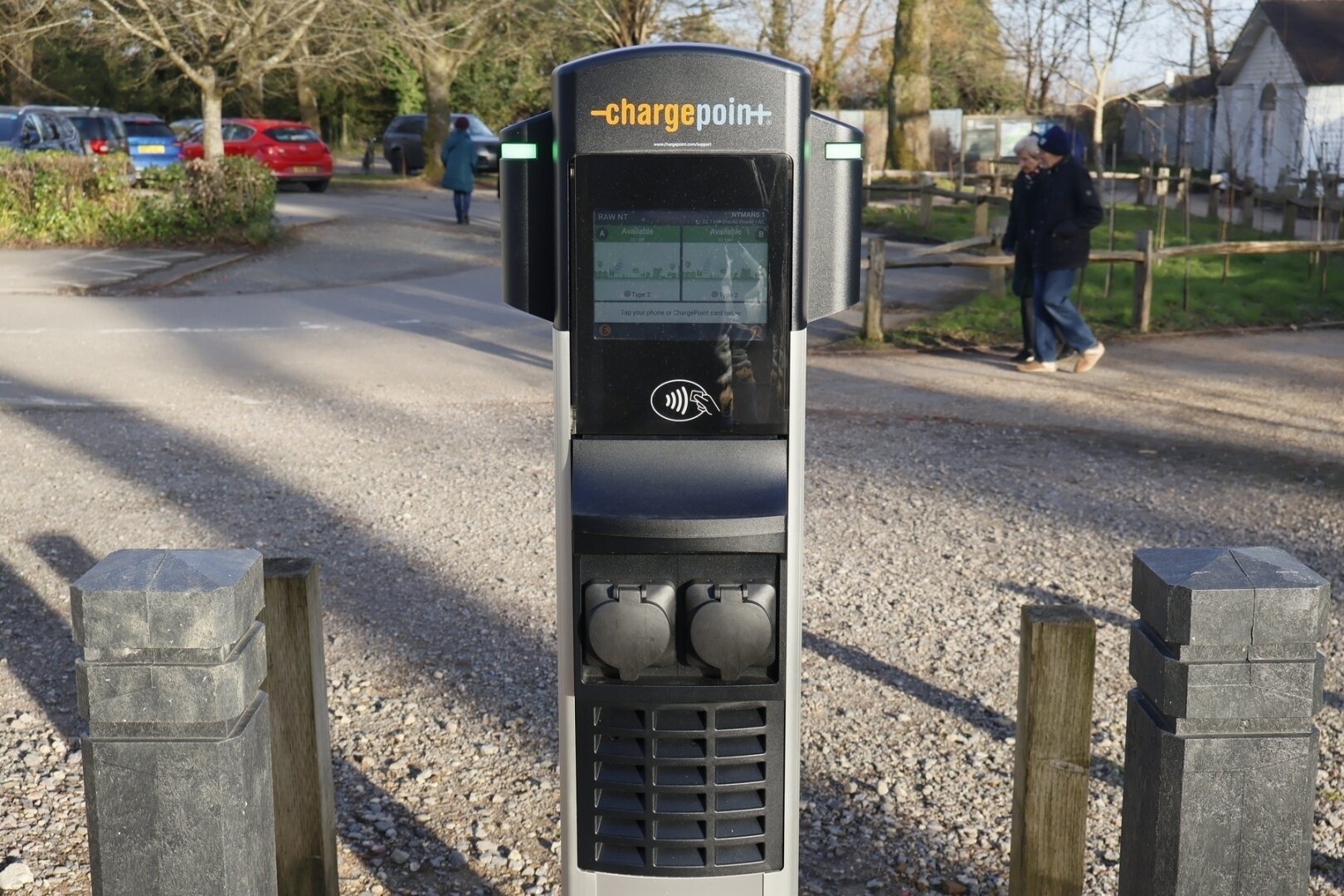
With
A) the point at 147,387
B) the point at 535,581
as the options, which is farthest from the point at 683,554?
the point at 147,387

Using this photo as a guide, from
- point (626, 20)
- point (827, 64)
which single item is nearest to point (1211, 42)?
point (827, 64)

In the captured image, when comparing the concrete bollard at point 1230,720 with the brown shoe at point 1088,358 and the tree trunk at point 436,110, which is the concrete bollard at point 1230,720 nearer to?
the brown shoe at point 1088,358

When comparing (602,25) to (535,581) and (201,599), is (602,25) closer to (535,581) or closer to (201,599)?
(535,581)

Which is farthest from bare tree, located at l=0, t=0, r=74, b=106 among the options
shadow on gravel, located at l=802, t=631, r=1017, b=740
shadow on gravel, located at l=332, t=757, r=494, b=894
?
shadow on gravel, located at l=332, t=757, r=494, b=894

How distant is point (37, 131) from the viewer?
2723cm

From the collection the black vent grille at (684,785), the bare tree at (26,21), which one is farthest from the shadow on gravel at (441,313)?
the bare tree at (26,21)

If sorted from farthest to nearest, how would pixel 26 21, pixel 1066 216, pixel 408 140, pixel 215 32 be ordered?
pixel 408 140 < pixel 26 21 < pixel 215 32 < pixel 1066 216

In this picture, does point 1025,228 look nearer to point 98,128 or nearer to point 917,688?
point 917,688

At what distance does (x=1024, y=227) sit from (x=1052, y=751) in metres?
8.02

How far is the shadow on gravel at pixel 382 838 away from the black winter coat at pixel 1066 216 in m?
7.14

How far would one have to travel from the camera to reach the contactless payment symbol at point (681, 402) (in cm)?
279

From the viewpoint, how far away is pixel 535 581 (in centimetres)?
629

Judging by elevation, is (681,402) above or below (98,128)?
below

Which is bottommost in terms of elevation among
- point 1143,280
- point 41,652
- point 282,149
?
point 41,652
